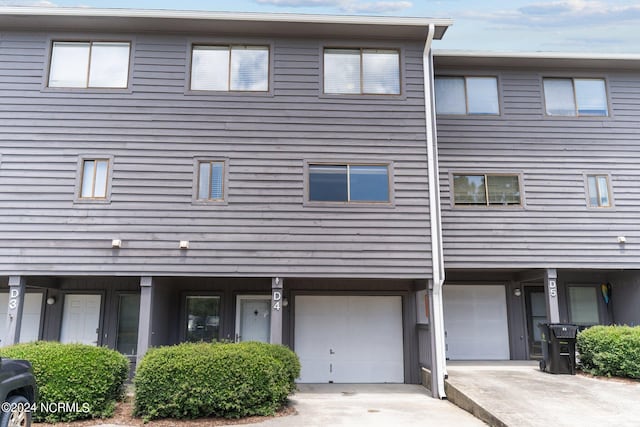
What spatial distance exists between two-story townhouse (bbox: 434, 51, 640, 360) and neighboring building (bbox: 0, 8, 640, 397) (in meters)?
0.05

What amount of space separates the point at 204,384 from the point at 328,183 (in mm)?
4608

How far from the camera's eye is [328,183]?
998 centimetres

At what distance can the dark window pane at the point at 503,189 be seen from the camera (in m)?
11.7

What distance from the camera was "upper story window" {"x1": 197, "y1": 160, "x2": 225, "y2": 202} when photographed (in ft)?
32.0

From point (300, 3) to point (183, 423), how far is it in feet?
122

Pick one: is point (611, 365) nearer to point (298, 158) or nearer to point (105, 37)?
point (298, 158)

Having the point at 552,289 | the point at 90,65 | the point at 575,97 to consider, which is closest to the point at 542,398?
the point at 552,289

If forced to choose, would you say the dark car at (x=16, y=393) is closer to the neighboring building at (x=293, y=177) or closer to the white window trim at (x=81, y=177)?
the neighboring building at (x=293, y=177)

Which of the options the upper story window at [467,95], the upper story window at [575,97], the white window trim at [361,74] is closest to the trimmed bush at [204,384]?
the white window trim at [361,74]

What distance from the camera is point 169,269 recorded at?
369 inches

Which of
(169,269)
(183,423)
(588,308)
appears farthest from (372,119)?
(588,308)

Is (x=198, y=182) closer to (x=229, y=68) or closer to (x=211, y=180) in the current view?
(x=211, y=180)

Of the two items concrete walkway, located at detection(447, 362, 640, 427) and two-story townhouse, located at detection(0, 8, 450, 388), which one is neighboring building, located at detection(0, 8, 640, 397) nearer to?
two-story townhouse, located at detection(0, 8, 450, 388)

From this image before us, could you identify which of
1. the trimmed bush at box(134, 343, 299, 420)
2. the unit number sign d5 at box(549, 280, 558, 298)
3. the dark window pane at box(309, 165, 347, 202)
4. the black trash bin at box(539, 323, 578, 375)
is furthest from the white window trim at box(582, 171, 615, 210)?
the trimmed bush at box(134, 343, 299, 420)
